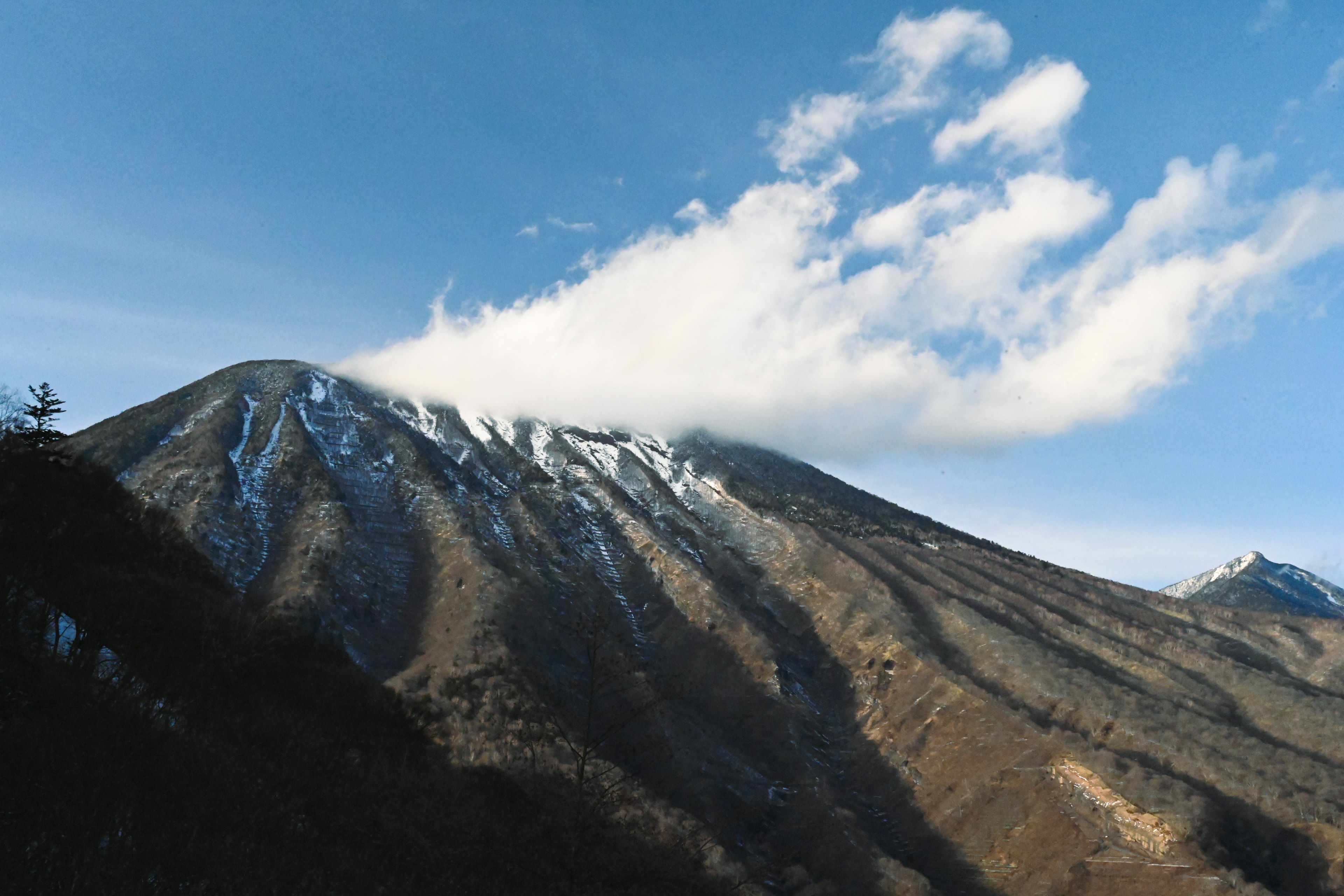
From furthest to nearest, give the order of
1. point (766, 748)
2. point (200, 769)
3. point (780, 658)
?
point (780, 658), point (766, 748), point (200, 769)

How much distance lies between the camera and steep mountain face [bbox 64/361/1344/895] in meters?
66.0

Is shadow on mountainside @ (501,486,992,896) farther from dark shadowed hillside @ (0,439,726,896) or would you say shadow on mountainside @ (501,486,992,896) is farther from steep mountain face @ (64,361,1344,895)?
dark shadowed hillside @ (0,439,726,896)

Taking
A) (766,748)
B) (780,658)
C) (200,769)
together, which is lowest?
(766,748)

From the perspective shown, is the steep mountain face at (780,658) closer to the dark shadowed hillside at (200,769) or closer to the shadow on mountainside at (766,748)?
the shadow on mountainside at (766,748)

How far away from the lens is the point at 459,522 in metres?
110

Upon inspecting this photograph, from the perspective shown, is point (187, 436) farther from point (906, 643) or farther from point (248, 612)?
point (906, 643)

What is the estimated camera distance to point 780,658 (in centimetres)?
10225

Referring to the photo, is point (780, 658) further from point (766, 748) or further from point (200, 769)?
point (200, 769)

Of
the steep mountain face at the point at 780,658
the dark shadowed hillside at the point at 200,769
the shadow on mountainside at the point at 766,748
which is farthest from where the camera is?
the shadow on mountainside at the point at 766,748

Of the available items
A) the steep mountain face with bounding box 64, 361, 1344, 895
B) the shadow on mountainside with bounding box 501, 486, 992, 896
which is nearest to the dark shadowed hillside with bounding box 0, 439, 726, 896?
the steep mountain face with bounding box 64, 361, 1344, 895

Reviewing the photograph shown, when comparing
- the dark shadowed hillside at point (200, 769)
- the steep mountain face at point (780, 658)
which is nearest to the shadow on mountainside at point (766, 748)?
the steep mountain face at point (780, 658)

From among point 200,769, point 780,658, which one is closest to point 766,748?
point 780,658

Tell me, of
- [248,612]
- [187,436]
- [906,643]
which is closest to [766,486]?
[906,643]

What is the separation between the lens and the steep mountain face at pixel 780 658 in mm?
66000
